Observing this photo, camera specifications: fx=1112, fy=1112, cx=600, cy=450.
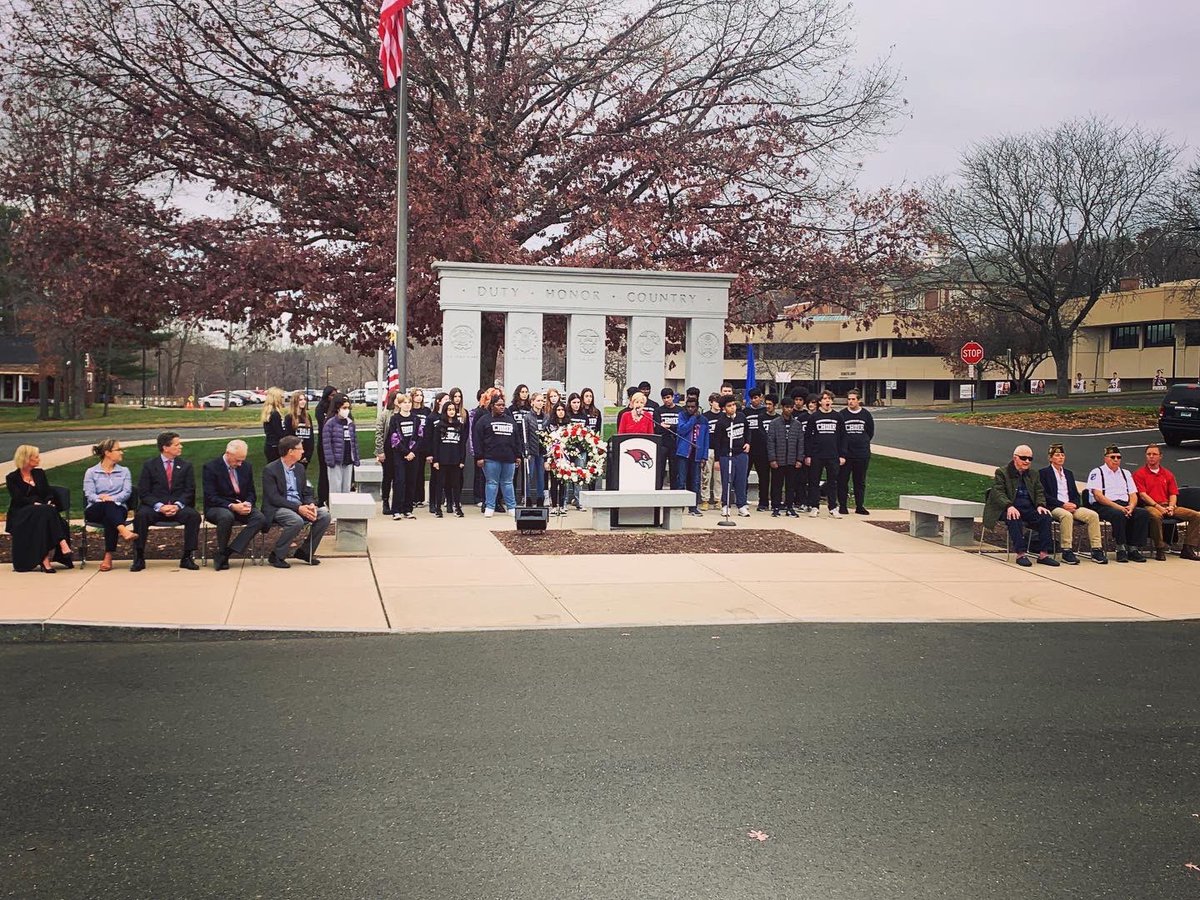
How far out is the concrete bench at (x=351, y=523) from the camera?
13031 millimetres

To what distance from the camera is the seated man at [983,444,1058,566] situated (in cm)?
1329

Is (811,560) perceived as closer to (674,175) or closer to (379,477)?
(379,477)

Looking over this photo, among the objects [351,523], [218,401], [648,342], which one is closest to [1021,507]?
[351,523]

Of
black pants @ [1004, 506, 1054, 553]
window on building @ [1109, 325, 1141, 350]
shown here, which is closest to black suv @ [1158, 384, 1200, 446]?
black pants @ [1004, 506, 1054, 553]

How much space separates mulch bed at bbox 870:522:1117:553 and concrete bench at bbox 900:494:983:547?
17 cm

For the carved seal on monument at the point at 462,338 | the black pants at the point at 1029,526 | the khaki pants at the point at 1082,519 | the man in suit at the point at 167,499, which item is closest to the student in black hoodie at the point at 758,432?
the black pants at the point at 1029,526

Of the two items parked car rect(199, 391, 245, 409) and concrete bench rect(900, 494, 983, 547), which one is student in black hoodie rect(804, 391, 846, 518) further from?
parked car rect(199, 391, 245, 409)

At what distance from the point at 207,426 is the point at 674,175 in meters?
28.8

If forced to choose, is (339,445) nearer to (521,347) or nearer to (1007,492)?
(521,347)

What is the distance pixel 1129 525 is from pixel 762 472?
18.9ft

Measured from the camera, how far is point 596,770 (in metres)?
5.70

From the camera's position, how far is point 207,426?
1825 inches

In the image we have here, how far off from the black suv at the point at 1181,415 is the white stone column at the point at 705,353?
53.6 feet

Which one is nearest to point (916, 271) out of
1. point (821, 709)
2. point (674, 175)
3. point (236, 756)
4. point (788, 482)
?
point (674, 175)
